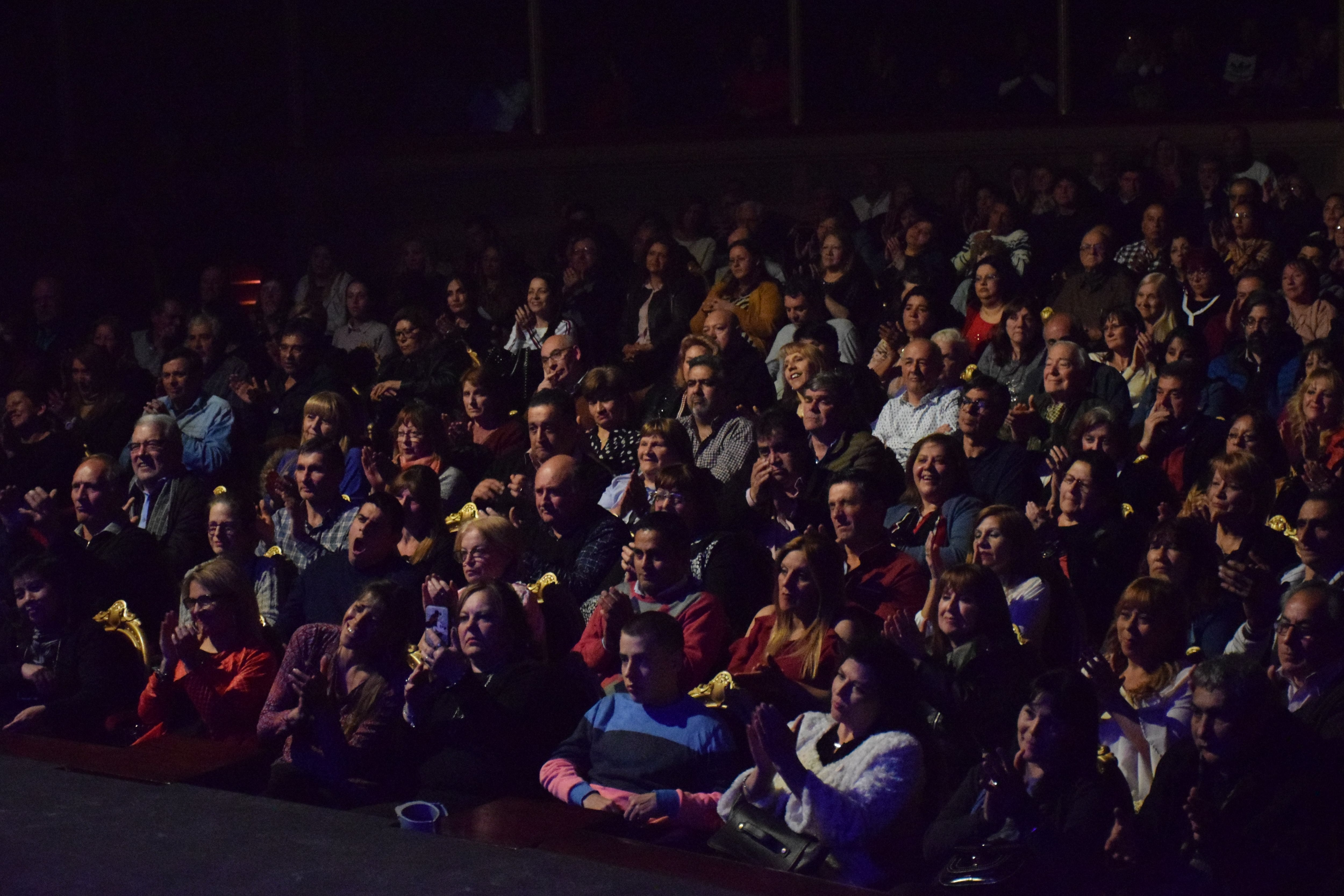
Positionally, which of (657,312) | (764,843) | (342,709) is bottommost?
(764,843)

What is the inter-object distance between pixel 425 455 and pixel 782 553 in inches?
79.4

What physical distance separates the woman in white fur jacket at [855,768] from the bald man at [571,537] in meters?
1.41

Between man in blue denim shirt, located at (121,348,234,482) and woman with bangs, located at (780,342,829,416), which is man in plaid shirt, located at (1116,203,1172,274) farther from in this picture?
man in blue denim shirt, located at (121,348,234,482)

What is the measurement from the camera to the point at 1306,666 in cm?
382

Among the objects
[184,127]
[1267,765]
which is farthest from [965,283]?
[184,127]

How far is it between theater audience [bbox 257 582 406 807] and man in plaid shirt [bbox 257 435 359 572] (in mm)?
1177

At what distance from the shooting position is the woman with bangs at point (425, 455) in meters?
5.96

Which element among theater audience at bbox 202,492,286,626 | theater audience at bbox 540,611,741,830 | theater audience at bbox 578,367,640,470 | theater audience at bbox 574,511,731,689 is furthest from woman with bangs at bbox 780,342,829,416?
theater audience at bbox 540,611,741,830

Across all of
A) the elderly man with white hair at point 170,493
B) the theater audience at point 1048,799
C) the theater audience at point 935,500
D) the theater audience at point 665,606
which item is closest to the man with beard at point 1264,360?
the theater audience at point 935,500

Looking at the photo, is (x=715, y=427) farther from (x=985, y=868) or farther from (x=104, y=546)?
(x=985, y=868)

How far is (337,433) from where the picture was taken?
20.4 feet

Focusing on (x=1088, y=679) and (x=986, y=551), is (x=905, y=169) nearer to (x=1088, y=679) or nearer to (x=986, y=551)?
(x=986, y=551)

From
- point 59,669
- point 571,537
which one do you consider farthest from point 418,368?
point 59,669

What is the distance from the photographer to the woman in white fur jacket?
3.55 meters
